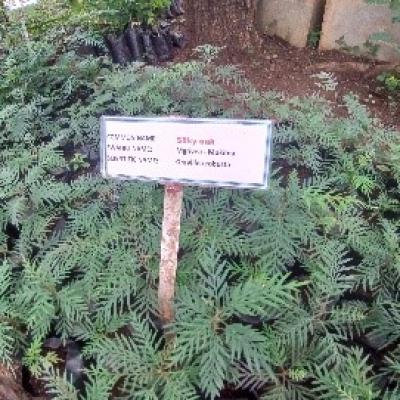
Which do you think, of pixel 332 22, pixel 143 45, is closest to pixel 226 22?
pixel 143 45

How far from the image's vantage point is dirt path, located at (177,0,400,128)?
3748 mm

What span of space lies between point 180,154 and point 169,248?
1.15 feet

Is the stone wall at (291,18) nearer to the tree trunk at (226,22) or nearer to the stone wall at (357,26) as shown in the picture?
the stone wall at (357,26)

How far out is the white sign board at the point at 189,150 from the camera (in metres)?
1.52

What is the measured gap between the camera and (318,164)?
2.36 m

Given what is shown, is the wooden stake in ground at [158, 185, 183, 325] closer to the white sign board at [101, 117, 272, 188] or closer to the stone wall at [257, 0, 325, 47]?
the white sign board at [101, 117, 272, 188]

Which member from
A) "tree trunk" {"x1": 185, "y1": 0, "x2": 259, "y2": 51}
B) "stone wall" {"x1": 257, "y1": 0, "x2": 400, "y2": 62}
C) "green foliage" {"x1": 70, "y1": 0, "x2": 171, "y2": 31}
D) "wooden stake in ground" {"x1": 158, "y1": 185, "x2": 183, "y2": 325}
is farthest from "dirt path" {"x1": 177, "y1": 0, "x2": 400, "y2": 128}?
"wooden stake in ground" {"x1": 158, "y1": 185, "x2": 183, "y2": 325}

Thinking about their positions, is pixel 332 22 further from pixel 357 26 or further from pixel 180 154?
pixel 180 154

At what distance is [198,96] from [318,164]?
0.85 metres

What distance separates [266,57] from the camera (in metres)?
4.02

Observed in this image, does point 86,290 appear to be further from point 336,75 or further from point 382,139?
point 336,75

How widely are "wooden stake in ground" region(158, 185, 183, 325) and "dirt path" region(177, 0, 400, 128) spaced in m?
2.21

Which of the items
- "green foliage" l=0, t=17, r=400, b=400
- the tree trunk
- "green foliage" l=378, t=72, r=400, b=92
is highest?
the tree trunk

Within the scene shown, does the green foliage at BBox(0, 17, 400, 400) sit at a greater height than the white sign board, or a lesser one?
lesser
